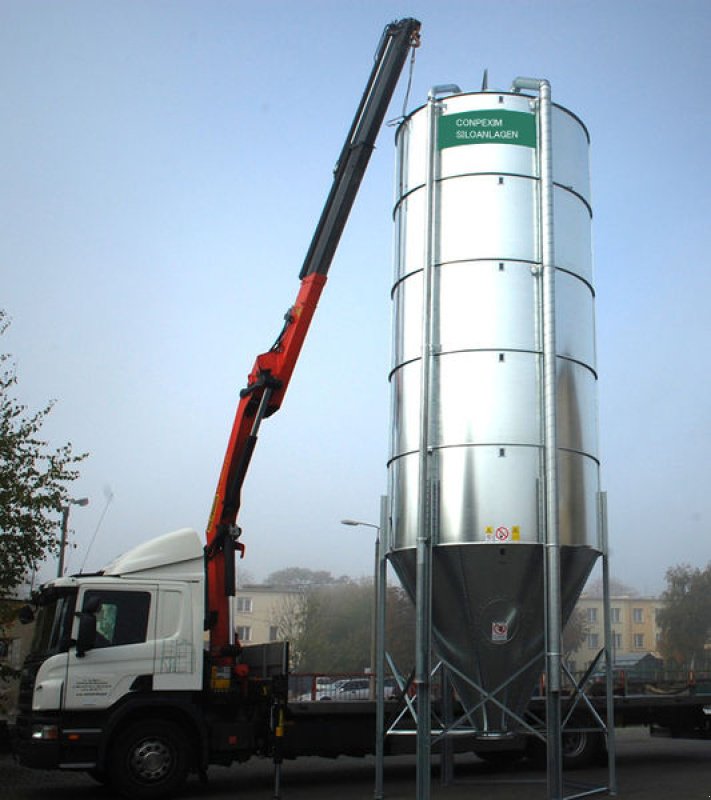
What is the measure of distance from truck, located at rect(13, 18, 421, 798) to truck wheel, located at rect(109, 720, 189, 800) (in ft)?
0.04

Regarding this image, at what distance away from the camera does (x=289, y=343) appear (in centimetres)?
1312

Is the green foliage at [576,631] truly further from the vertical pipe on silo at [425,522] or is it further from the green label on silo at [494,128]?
the green label on silo at [494,128]

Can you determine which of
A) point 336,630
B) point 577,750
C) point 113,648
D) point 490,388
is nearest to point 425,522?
point 490,388

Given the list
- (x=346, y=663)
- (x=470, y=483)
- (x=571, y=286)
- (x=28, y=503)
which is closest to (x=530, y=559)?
(x=470, y=483)

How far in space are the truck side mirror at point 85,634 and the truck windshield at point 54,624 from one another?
0.22 meters

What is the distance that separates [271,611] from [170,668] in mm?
40653

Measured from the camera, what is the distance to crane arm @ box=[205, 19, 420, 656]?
12367mm

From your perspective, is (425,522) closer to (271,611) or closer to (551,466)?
(551,466)

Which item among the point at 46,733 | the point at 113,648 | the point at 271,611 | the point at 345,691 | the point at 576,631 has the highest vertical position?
the point at 271,611

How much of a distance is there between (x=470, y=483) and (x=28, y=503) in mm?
7927

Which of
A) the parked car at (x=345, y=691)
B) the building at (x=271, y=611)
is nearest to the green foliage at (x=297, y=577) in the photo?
the building at (x=271, y=611)

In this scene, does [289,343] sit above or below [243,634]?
above

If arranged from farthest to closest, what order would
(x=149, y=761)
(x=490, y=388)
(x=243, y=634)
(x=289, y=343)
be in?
(x=243, y=634) → (x=289, y=343) → (x=149, y=761) → (x=490, y=388)

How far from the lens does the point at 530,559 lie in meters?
10.4
